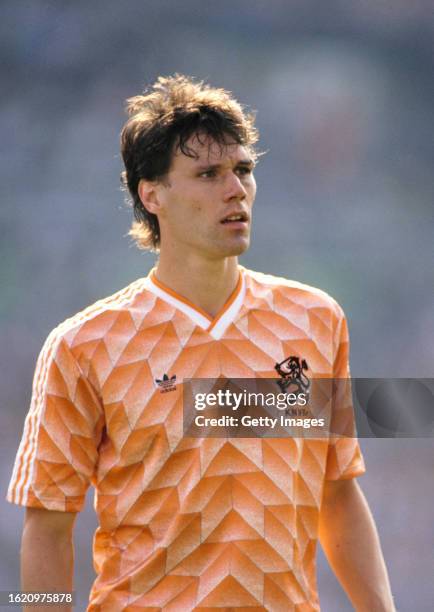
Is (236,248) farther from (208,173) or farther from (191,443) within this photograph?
(191,443)

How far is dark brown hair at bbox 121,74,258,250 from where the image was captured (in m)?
2.19

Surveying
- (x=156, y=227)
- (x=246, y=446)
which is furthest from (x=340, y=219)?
(x=246, y=446)

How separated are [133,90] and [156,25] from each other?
43cm

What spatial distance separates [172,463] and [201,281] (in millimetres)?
397

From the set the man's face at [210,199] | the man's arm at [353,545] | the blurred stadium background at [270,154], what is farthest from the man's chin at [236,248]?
the blurred stadium background at [270,154]

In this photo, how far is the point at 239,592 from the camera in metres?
1.96

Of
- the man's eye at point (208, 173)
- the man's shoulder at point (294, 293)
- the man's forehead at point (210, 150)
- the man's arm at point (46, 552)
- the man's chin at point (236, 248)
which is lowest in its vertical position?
the man's arm at point (46, 552)

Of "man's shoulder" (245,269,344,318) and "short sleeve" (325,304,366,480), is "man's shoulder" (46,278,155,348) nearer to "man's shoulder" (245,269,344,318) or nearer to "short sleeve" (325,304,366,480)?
"man's shoulder" (245,269,344,318)

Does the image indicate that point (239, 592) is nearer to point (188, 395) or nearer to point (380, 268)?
point (188, 395)

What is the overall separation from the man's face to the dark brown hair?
0.08 ft

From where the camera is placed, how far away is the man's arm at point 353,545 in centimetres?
215

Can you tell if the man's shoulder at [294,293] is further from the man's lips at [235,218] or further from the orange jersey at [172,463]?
the man's lips at [235,218]

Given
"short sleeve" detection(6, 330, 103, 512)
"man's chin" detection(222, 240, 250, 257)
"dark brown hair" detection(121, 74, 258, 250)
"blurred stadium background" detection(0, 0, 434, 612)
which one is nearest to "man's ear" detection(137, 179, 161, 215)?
"dark brown hair" detection(121, 74, 258, 250)

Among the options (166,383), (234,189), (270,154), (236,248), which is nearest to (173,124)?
(234,189)
